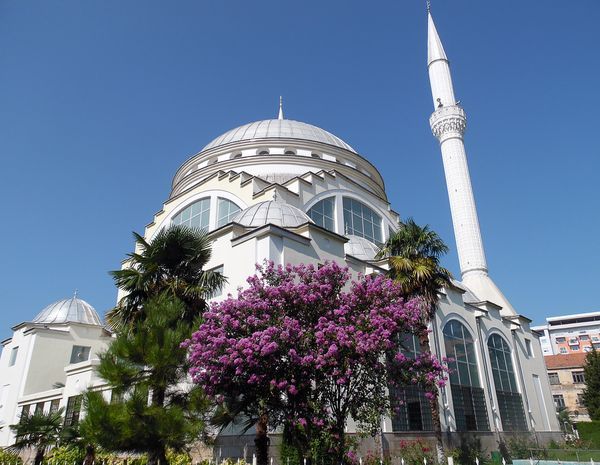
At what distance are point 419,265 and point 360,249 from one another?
7685 millimetres

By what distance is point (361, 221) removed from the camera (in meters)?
29.3

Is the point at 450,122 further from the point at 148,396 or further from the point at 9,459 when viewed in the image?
the point at 9,459

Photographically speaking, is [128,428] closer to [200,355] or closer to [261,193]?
[200,355]

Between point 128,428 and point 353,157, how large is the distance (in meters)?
27.2

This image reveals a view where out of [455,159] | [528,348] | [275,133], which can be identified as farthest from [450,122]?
[528,348]

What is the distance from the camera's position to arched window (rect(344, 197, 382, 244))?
28.4 m

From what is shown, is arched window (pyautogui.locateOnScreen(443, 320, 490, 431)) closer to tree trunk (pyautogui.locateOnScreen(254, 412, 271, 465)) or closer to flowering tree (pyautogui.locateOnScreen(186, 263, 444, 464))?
flowering tree (pyautogui.locateOnScreen(186, 263, 444, 464))

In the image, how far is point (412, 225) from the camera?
61.8ft

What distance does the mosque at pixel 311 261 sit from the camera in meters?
20.4

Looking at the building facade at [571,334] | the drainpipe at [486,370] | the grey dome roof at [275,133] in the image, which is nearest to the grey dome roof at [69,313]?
the grey dome roof at [275,133]

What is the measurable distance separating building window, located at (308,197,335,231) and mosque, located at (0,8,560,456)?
8 cm

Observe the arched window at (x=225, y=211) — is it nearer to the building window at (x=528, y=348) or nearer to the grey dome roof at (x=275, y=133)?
the grey dome roof at (x=275, y=133)

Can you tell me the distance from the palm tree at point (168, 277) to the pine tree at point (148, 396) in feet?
3.42

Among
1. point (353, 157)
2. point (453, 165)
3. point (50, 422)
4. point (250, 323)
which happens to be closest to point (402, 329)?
point (250, 323)
